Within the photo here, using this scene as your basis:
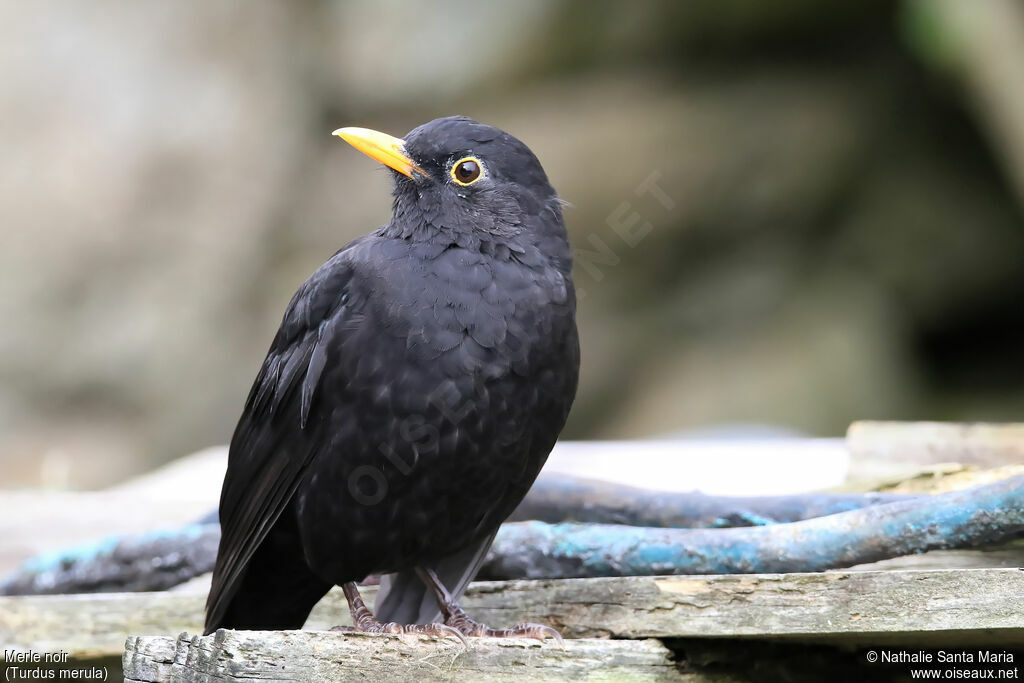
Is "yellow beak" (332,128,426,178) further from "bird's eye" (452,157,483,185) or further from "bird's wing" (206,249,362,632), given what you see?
"bird's wing" (206,249,362,632)

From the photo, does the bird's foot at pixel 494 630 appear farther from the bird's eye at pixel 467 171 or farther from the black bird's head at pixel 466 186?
the bird's eye at pixel 467 171

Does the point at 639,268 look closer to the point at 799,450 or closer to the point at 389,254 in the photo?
the point at 799,450

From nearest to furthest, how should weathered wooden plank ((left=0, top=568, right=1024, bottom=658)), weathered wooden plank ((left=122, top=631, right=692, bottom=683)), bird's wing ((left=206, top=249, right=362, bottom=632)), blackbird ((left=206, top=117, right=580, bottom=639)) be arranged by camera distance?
weathered wooden plank ((left=122, top=631, right=692, bottom=683))
weathered wooden plank ((left=0, top=568, right=1024, bottom=658))
blackbird ((left=206, top=117, right=580, bottom=639))
bird's wing ((left=206, top=249, right=362, bottom=632))

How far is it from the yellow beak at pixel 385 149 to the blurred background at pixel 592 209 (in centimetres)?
553

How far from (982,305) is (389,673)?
7886mm

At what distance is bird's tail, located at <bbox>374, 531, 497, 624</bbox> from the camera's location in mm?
2859

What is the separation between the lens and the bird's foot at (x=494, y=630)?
2404 millimetres

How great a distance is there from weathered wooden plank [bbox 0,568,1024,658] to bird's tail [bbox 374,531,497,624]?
7cm

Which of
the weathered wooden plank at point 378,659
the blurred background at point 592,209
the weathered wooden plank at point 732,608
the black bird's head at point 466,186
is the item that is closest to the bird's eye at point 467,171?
the black bird's head at point 466,186

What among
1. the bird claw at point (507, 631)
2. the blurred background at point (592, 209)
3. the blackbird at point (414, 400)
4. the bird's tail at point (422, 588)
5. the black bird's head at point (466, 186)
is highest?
the blurred background at point (592, 209)

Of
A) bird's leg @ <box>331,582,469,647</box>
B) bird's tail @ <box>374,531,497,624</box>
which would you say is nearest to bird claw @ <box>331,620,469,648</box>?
bird's leg @ <box>331,582,469,647</box>

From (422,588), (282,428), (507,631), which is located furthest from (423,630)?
(282,428)

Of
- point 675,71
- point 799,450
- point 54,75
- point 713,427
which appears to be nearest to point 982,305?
point 713,427

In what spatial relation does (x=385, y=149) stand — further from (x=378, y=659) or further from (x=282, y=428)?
(x=378, y=659)
